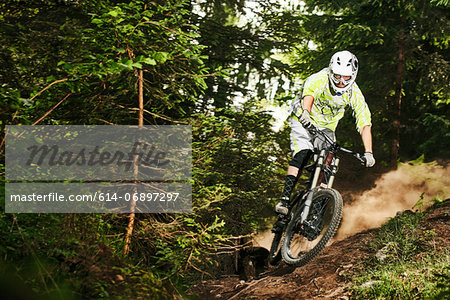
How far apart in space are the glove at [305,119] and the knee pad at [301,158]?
646 millimetres

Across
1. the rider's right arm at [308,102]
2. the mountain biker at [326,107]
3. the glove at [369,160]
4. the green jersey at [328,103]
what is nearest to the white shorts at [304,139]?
the mountain biker at [326,107]

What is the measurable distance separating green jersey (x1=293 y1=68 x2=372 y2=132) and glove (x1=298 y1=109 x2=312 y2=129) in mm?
329

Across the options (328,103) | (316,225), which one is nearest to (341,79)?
(328,103)

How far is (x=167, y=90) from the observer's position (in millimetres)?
7156

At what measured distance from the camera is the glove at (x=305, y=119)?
17.3 feet

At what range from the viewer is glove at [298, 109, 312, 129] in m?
5.26

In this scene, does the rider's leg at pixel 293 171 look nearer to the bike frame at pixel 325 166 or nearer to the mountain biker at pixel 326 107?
the mountain biker at pixel 326 107

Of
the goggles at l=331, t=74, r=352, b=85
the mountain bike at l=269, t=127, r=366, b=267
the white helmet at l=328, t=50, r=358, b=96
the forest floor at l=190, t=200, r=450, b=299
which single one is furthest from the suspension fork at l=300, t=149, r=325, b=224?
the white helmet at l=328, t=50, r=358, b=96

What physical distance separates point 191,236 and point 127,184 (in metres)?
1.31

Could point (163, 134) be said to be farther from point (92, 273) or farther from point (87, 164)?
point (92, 273)

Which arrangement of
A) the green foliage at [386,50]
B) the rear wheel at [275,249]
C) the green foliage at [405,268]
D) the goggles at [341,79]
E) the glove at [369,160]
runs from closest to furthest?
the green foliage at [405,268], the glove at [369,160], the goggles at [341,79], the rear wheel at [275,249], the green foliage at [386,50]

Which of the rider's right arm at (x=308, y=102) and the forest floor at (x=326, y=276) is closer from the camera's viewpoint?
the forest floor at (x=326, y=276)

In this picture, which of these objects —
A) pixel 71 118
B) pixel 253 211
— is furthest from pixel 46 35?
pixel 253 211

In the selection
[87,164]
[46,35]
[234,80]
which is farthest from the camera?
[234,80]
